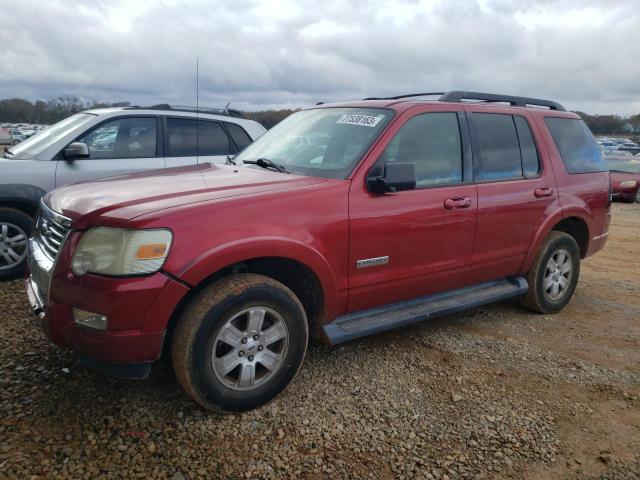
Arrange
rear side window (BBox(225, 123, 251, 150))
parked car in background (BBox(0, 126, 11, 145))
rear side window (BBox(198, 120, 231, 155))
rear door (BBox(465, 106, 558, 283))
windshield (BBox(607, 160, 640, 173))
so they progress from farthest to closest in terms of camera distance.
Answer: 1. parked car in background (BBox(0, 126, 11, 145))
2. windshield (BBox(607, 160, 640, 173))
3. rear side window (BBox(225, 123, 251, 150))
4. rear side window (BBox(198, 120, 231, 155))
5. rear door (BBox(465, 106, 558, 283))

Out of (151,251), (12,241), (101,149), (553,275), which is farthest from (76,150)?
(553,275)

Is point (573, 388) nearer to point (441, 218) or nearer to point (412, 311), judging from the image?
point (412, 311)

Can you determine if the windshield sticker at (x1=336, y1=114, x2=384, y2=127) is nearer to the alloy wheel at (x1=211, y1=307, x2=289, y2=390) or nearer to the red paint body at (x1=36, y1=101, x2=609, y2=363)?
the red paint body at (x1=36, y1=101, x2=609, y2=363)

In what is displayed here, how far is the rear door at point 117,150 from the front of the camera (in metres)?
5.41

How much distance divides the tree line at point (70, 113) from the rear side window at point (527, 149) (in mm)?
1174

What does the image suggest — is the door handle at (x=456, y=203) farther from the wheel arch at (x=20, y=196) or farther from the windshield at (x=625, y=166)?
the windshield at (x=625, y=166)

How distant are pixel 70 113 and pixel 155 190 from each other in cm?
675

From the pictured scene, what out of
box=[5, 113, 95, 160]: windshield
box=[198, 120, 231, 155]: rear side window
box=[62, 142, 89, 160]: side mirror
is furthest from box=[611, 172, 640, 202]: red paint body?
box=[62, 142, 89, 160]: side mirror

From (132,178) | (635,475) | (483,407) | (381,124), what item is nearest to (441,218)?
(381,124)

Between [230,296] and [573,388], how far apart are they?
2412 mm

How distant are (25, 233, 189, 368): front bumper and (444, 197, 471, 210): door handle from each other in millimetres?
2024

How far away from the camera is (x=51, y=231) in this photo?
3.05 m

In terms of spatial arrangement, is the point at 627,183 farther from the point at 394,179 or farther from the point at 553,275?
the point at 394,179

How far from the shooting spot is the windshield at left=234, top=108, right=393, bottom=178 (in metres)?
3.51
